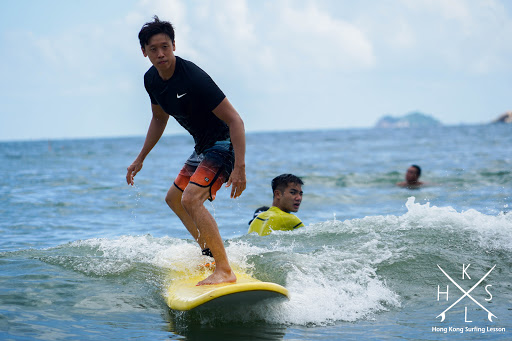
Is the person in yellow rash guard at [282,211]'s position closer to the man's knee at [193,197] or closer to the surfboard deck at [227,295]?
the surfboard deck at [227,295]

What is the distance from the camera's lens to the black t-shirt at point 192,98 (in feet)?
15.8

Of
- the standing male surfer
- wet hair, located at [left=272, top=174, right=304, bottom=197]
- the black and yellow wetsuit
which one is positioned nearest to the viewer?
the standing male surfer

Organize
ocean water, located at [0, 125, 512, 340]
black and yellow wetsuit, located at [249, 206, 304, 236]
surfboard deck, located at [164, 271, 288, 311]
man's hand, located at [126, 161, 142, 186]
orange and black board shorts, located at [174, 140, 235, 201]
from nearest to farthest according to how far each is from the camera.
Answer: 1. surfboard deck, located at [164, 271, 288, 311]
2. ocean water, located at [0, 125, 512, 340]
3. orange and black board shorts, located at [174, 140, 235, 201]
4. man's hand, located at [126, 161, 142, 186]
5. black and yellow wetsuit, located at [249, 206, 304, 236]

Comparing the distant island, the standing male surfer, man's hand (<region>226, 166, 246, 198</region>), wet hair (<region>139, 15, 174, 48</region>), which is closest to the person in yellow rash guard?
the standing male surfer

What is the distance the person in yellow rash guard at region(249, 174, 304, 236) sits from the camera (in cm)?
778

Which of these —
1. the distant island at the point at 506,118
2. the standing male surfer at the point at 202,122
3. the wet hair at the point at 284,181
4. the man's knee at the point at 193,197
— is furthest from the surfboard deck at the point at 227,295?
the distant island at the point at 506,118

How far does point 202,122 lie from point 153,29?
0.90m

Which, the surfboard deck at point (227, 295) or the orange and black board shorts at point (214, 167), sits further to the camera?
the orange and black board shorts at point (214, 167)

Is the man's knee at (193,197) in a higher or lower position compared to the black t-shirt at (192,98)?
lower

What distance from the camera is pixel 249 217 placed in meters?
11.6

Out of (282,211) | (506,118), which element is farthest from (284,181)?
(506,118)

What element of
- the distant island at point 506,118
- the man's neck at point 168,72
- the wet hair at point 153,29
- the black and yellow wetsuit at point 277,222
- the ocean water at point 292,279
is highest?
the distant island at point 506,118

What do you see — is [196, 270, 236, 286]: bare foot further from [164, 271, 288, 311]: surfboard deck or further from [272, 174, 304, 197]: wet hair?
[272, 174, 304, 197]: wet hair

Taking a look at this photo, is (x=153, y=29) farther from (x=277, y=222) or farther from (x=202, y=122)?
(x=277, y=222)
